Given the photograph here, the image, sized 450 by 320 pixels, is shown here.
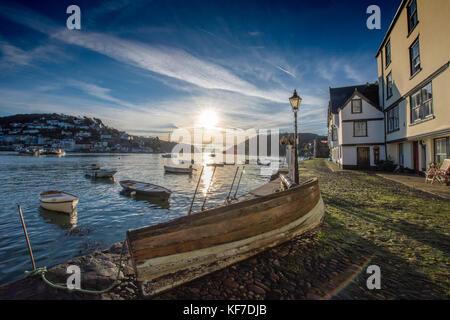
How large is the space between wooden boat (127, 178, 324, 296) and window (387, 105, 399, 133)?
68.4ft

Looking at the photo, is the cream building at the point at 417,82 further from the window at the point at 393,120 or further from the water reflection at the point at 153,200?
the water reflection at the point at 153,200

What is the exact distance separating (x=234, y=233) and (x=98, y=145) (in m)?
230

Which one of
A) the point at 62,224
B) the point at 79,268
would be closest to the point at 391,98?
the point at 79,268

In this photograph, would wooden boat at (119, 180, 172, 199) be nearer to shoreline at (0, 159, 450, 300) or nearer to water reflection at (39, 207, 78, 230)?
water reflection at (39, 207, 78, 230)

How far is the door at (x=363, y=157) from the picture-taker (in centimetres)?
2361

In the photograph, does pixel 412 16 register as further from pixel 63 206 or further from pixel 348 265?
pixel 63 206

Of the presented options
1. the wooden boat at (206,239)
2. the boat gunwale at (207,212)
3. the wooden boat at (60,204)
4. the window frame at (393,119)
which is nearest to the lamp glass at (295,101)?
the boat gunwale at (207,212)

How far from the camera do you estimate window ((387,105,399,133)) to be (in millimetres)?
19180

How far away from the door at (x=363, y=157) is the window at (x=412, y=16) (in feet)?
40.7

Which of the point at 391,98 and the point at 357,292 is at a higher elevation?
the point at 391,98

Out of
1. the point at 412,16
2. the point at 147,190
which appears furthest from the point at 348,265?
the point at 412,16
